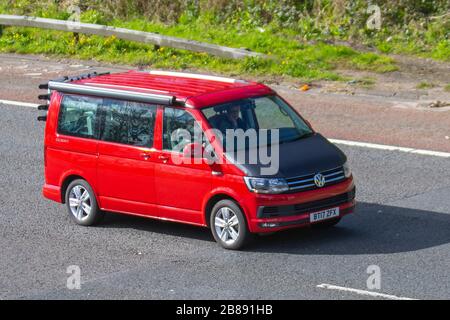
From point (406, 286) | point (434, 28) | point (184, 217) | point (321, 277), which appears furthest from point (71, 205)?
point (434, 28)

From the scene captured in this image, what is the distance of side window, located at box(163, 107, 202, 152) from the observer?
13438 mm

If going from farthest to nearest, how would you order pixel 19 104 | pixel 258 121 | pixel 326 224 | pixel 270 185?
pixel 19 104
pixel 326 224
pixel 258 121
pixel 270 185

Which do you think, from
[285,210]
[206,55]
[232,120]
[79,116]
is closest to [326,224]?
[285,210]

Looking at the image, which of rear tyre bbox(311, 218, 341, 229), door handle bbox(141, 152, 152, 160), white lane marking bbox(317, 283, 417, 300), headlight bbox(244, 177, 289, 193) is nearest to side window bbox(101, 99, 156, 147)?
door handle bbox(141, 152, 152, 160)

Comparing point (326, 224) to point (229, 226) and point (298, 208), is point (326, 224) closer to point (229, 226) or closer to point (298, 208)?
point (298, 208)

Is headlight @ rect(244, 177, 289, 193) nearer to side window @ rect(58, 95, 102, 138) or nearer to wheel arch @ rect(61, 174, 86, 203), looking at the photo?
side window @ rect(58, 95, 102, 138)

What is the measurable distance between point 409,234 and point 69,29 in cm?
1353

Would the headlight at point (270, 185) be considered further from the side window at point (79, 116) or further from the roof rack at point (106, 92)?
the side window at point (79, 116)

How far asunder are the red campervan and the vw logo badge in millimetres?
11

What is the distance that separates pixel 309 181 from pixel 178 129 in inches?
67.6

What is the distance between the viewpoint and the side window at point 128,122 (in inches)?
542

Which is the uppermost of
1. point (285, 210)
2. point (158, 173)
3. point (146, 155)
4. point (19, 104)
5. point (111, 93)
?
point (111, 93)

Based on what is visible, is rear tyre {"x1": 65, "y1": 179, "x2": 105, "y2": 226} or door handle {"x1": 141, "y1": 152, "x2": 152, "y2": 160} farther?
rear tyre {"x1": 65, "y1": 179, "x2": 105, "y2": 226}

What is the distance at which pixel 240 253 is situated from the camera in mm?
13102
